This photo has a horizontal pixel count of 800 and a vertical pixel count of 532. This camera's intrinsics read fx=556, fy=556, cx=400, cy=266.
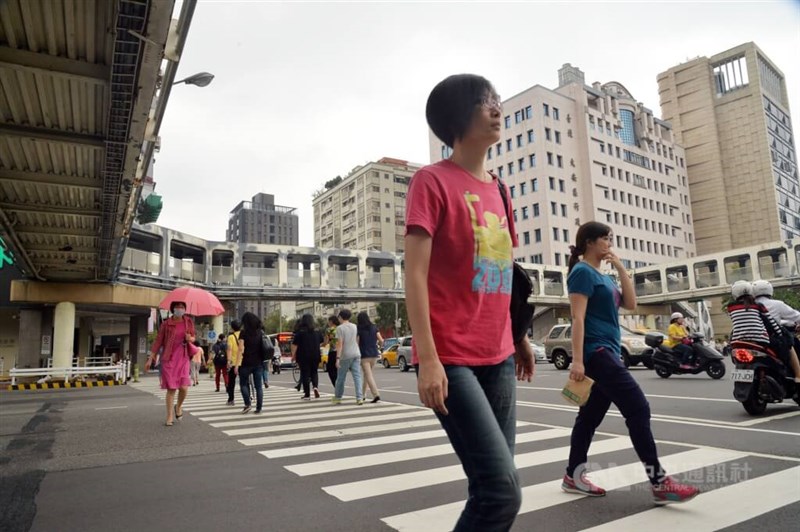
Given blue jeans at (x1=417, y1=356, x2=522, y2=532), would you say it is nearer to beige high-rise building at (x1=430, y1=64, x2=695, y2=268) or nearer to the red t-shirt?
the red t-shirt

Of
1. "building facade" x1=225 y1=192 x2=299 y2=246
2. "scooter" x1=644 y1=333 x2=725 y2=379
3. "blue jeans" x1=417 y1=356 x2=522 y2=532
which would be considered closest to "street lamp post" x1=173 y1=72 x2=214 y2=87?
"blue jeans" x1=417 y1=356 x2=522 y2=532

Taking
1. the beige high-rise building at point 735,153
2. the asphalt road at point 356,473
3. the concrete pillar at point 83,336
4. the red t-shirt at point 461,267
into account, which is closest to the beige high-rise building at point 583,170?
the beige high-rise building at point 735,153

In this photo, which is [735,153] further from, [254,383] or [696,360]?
[254,383]

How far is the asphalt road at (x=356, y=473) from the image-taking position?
Answer: 364 centimetres

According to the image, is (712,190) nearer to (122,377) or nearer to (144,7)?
(122,377)

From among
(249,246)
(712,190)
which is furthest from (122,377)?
(712,190)

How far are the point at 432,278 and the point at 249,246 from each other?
1363 inches

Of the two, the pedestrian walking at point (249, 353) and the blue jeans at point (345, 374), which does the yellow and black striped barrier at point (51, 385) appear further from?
the blue jeans at point (345, 374)

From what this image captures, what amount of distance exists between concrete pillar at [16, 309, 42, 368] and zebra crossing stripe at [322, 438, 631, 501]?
1011 inches

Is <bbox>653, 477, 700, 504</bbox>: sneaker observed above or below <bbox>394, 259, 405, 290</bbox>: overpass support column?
below

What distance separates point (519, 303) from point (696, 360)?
44.1 feet

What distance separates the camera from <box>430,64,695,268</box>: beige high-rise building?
66.3m

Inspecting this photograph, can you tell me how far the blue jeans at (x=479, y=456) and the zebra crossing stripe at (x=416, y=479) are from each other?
2.39 metres

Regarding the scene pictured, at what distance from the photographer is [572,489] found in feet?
13.2
